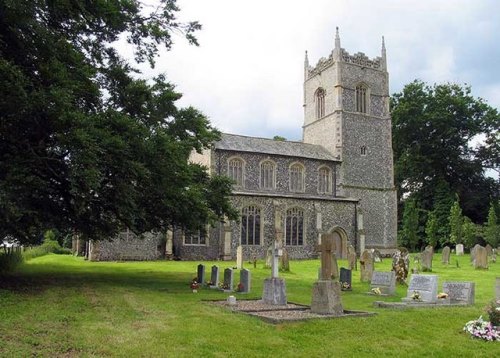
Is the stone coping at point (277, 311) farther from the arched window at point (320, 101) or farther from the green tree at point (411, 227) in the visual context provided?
the green tree at point (411, 227)

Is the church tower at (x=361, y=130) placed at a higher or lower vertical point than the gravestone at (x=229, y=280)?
higher

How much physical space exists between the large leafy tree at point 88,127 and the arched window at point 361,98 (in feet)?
82.2

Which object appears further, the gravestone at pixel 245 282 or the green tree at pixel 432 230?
the green tree at pixel 432 230

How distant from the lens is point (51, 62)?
12719 millimetres

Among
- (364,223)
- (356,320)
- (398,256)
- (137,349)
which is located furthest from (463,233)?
(137,349)

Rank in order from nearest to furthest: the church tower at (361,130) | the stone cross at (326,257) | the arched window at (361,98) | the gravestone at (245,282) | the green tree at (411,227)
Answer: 1. the stone cross at (326,257)
2. the gravestone at (245,282)
3. the church tower at (361,130)
4. the arched window at (361,98)
5. the green tree at (411,227)

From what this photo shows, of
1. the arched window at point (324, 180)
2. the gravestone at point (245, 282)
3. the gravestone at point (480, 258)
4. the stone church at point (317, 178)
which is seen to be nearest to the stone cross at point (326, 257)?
the gravestone at point (245, 282)

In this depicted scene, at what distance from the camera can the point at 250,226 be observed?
1320 inches

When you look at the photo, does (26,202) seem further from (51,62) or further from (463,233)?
(463,233)

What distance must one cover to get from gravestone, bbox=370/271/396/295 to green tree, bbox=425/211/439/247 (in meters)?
30.2

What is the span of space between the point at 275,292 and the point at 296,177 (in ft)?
84.9

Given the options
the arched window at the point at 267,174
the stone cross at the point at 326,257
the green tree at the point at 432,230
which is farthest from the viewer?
the green tree at the point at 432,230

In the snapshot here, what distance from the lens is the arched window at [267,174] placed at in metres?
35.8

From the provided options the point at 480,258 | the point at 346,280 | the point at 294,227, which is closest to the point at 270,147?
the point at 294,227
